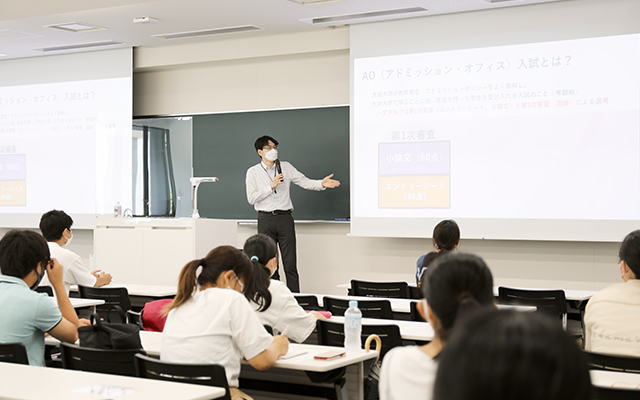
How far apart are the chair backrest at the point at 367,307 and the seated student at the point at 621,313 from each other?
1.36 metres

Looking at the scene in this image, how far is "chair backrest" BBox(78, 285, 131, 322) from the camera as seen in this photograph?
4.73 m

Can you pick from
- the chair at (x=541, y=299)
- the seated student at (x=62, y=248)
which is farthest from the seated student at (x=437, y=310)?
the seated student at (x=62, y=248)

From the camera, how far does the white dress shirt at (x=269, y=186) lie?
7.21m

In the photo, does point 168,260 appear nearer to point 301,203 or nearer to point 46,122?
point 301,203

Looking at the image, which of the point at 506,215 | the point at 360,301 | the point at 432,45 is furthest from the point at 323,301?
the point at 432,45

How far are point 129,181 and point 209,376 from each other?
6.29 metres

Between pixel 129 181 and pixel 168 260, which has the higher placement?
pixel 129 181

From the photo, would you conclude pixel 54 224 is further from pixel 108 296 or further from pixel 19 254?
pixel 19 254

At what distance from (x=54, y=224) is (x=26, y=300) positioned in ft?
7.41

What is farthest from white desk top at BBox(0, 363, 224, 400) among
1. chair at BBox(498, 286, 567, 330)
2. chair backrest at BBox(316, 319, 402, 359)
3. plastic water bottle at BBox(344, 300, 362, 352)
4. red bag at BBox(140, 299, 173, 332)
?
chair at BBox(498, 286, 567, 330)

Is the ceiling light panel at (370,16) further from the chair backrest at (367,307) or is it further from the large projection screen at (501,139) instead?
the chair backrest at (367,307)

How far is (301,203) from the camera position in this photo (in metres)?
7.72

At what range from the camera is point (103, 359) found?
104 inches

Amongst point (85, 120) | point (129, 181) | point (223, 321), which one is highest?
point (85, 120)
